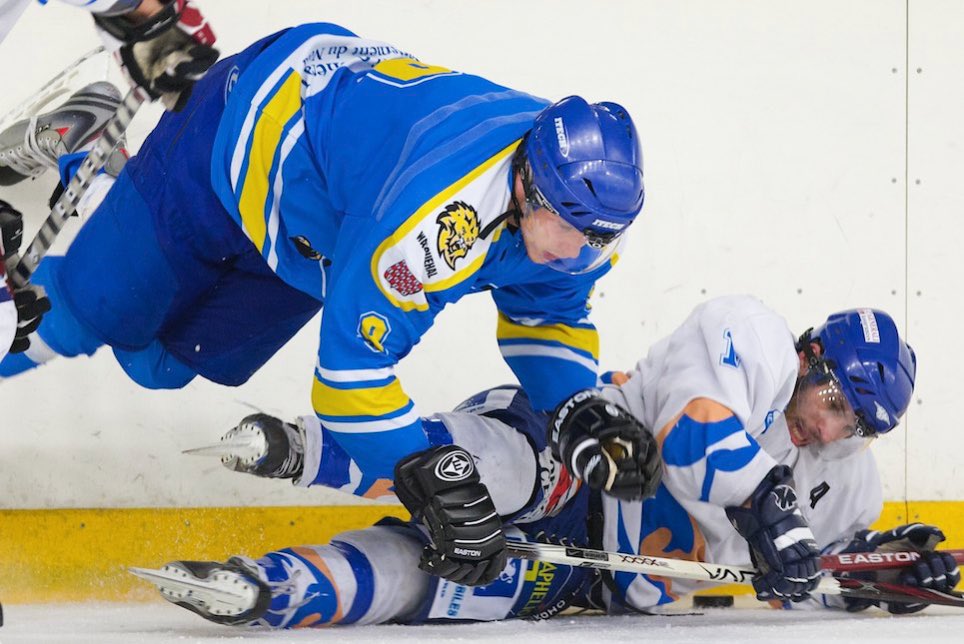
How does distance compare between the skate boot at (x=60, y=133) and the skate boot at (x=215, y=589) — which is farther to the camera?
the skate boot at (x=60, y=133)

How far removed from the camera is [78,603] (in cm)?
286

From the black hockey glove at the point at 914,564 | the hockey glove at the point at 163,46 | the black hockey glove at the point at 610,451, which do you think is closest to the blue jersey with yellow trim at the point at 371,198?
the black hockey glove at the point at 610,451

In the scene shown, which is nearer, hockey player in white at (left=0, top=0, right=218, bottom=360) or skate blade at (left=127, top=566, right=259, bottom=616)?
hockey player in white at (left=0, top=0, right=218, bottom=360)

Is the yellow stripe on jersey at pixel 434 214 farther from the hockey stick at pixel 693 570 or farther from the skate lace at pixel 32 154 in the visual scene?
the skate lace at pixel 32 154

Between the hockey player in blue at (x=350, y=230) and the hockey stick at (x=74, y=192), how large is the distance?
1.00 ft

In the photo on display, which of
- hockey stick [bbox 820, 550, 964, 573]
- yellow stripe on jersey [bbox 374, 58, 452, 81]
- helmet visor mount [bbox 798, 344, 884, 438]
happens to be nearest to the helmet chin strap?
yellow stripe on jersey [bbox 374, 58, 452, 81]

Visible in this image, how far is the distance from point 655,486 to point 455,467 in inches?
20.1

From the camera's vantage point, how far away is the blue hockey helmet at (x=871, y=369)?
262cm

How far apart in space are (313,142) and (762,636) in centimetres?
120

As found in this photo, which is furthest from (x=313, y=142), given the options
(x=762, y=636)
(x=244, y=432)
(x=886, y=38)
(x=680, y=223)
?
(x=886, y=38)

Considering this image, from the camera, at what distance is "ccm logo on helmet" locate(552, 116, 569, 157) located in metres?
2.06

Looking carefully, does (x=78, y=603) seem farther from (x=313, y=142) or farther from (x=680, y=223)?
(x=680, y=223)

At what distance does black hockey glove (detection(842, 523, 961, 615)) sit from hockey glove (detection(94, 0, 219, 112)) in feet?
6.11

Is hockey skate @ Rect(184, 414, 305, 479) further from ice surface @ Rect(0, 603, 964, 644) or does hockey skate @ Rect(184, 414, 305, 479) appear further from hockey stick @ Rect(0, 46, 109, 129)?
hockey stick @ Rect(0, 46, 109, 129)
